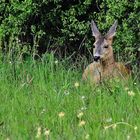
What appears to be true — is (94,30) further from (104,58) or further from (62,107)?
(62,107)

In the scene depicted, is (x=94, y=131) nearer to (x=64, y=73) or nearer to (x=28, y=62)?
(x=64, y=73)

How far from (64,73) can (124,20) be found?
5.84 feet

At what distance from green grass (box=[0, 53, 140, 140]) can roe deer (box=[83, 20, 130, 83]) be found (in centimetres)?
86

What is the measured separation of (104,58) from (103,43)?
21 cm

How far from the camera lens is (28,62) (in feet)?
28.8

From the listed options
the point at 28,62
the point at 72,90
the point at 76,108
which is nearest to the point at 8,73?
the point at 28,62

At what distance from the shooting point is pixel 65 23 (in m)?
10.2

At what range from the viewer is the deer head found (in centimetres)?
936

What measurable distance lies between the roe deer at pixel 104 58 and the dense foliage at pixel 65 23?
0.23 meters

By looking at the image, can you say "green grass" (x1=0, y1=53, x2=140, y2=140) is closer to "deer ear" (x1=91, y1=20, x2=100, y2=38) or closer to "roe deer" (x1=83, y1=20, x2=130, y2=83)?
"roe deer" (x1=83, y1=20, x2=130, y2=83)

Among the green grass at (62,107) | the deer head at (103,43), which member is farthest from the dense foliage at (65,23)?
the green grass at (62,107)

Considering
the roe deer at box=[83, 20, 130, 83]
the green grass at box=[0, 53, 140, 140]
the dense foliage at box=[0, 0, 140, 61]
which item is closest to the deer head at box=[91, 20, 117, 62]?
the roe deer at box=[83, 20, 130, 83]

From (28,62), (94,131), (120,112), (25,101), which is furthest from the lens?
(28,62)

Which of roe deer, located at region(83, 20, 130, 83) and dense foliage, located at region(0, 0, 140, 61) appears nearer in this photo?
roe deer, located at region(83, 20, 130, 83)
